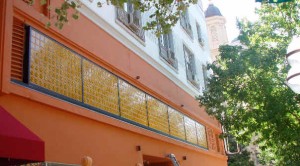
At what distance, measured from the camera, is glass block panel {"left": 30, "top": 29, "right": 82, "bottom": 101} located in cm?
704

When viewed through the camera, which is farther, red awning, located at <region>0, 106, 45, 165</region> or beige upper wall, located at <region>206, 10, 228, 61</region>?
beige upper wall, located at <region>206, 10, 228, 61</region>

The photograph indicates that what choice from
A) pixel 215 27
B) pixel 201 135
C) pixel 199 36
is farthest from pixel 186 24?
pixel 215 27

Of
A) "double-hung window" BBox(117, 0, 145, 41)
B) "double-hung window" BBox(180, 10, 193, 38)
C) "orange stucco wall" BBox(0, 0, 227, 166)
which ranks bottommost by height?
"orange stucco wall" BBox(0, 0, 227, 166)

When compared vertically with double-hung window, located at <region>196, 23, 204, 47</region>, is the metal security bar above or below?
below

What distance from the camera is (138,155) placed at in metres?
10.3

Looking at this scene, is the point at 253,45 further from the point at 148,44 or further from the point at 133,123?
the point at 133,123

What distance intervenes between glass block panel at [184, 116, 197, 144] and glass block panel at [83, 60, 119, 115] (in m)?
6.39

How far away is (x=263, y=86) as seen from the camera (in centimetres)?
1289

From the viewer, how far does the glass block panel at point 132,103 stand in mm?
10188

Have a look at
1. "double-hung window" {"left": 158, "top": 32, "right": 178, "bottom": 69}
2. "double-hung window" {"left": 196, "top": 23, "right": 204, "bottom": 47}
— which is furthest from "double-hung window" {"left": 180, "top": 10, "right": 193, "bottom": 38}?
"double-hung window" {"left": 158, "top": 32, "right": 178, "bottom": 69}

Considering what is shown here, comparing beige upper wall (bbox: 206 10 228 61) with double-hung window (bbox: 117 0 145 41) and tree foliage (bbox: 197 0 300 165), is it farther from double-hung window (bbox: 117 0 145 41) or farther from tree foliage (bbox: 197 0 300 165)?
double-hung window (bbox: 117 0 145 41)

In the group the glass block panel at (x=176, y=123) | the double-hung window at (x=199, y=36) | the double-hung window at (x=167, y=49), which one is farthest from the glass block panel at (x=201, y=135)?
the double-hung window at (x=199, y=36)

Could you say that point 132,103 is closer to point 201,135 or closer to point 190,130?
point 190,130

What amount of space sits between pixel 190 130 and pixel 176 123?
73.4 inches
